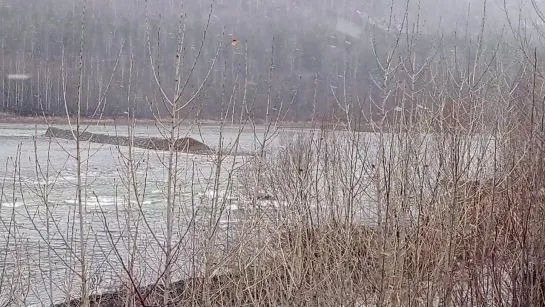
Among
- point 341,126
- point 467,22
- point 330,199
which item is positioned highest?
point 467,22

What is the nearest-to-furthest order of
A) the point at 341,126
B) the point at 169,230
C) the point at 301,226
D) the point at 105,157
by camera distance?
1. the point at 169,230
2. the point at 301,226
3. the point at 341,126
4. the point at 105,157

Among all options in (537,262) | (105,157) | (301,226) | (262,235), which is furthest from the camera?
(105,157)

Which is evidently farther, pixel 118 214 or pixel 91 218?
pixel 91 218

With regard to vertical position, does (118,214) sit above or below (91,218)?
above

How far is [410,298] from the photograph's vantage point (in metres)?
4.39

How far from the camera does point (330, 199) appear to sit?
6.34 meters

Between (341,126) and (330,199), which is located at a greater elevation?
(341,126)

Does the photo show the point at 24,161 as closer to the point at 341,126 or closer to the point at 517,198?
the point at 341,126

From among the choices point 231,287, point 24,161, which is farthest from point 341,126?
point 24,161

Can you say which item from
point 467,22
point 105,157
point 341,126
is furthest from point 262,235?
point 105,157

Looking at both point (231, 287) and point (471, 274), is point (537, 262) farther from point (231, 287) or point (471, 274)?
point (231, 287)

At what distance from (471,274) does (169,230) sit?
2.15 m

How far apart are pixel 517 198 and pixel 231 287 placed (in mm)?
2887

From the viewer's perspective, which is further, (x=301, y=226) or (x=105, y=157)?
(x=105, y=157)
